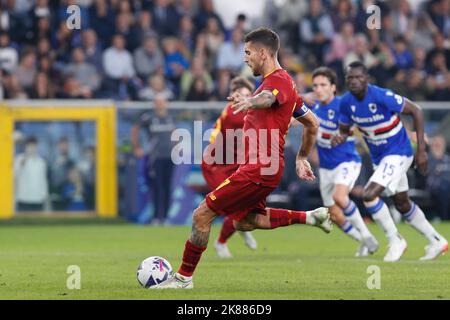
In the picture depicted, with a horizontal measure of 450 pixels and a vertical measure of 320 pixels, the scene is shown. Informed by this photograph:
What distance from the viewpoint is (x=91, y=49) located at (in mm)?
23891

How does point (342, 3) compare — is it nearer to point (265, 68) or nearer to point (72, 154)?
point (72, 154)

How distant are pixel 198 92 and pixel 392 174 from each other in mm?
9989

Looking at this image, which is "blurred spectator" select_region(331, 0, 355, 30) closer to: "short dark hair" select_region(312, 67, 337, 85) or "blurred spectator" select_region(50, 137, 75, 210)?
"blurred spectator" select_region(50, 137, 75, 210)

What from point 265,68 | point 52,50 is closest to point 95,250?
point 265,68

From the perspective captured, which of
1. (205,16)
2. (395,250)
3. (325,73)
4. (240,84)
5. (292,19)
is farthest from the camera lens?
(292,19)

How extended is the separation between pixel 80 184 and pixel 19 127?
1648mm

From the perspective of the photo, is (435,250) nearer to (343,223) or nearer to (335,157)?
(343,223)

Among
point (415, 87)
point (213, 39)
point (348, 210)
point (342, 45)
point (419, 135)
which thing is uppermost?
point (213, 39)

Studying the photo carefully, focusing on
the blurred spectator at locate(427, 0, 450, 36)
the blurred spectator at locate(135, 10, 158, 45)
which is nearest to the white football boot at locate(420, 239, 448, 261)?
the blurred spectator at locate(135, 10, 158, 45)

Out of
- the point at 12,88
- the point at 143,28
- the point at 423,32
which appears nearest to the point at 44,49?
the point at 12,88

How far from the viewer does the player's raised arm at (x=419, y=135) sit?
13500mm

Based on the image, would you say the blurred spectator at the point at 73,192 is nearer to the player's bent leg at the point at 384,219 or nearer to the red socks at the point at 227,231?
the red socks at the point at 227,231

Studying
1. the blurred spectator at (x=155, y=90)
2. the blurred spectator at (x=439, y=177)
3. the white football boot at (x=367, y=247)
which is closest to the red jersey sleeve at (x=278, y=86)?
the white football boot at (x=367, y=247)

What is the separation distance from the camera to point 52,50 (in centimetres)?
2420
